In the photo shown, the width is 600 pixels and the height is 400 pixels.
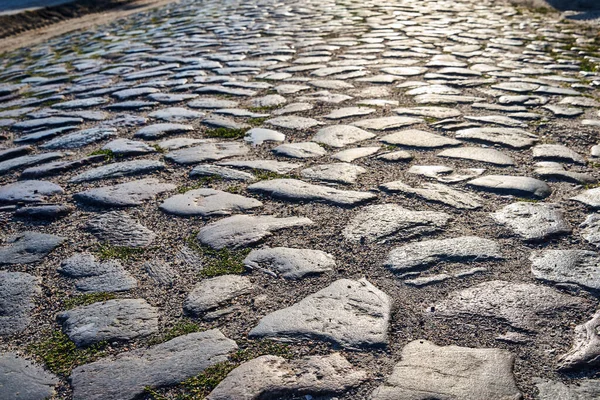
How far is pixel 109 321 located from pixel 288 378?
1.98ft

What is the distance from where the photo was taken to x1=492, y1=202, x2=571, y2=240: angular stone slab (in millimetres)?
2389

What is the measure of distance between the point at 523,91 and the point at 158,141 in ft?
7.56

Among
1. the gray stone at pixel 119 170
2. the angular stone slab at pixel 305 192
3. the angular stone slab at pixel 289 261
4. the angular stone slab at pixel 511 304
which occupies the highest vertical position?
the gray stone at pixel 119 170

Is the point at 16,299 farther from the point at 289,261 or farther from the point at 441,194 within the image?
the point at 441,194

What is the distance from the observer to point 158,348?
1.83 meters

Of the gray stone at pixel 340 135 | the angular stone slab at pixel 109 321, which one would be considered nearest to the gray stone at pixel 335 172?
the gray stone at pixel 340 135

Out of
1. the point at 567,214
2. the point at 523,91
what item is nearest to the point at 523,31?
the point at 523,91

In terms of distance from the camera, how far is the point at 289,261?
2252mm

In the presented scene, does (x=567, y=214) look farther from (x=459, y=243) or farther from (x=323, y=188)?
(x=323, y=188)

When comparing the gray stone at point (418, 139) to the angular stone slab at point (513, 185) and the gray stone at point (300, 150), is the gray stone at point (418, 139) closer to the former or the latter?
the gray stone at point (300, 150)

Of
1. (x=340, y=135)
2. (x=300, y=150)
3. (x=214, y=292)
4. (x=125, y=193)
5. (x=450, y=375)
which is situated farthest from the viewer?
(x=340, y=135)

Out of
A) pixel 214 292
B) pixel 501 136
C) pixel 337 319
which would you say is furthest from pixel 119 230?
pixel 501 136

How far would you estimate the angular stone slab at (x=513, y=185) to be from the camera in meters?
2.74

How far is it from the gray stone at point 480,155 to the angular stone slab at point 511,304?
116 cm
